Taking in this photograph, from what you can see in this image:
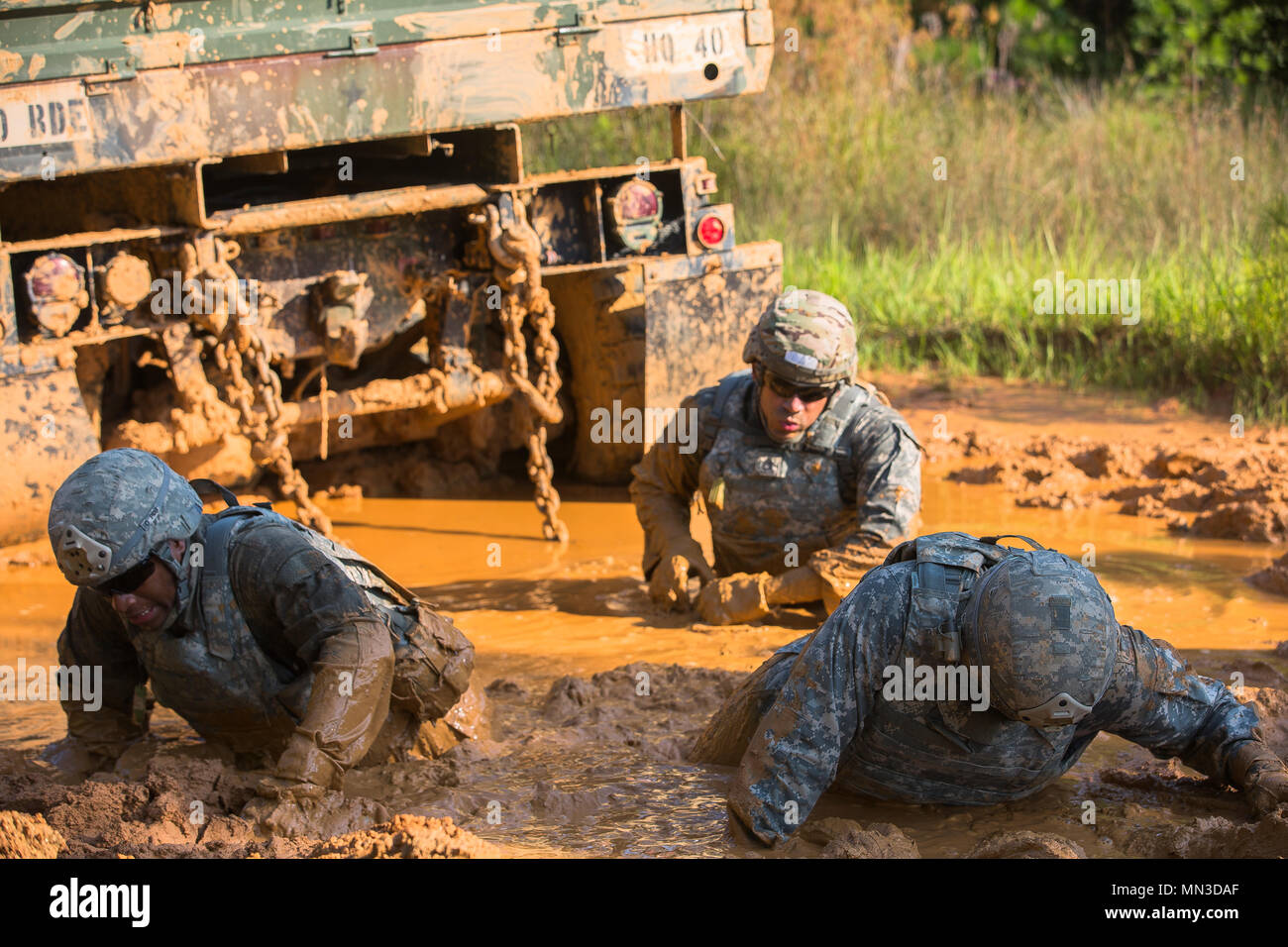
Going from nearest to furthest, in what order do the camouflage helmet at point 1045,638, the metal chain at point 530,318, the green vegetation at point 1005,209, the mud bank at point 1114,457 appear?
1. the camouflage helmet at point 1045,638
2. the metal chain at point 530,318
3. the mud bank at point 1114,457
4. the green vegetation at point 1005,209

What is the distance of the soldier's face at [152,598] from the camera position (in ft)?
12.2

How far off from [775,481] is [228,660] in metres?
2.09

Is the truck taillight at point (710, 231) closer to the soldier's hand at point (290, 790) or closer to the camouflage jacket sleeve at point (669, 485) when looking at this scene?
the camouflage jacket sleeve at point (669, 485)

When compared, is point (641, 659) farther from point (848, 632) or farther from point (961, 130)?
point (961, 130)

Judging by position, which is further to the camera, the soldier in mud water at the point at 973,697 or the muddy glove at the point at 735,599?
the muddy glove at the point at 735,599

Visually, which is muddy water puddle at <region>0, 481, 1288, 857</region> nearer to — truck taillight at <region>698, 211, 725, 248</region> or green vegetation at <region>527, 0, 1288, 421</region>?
truck taillight at <region>698, 211, 725, 248</region>

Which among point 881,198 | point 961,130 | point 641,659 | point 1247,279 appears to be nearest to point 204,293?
point 641,659

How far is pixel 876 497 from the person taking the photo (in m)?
5.05

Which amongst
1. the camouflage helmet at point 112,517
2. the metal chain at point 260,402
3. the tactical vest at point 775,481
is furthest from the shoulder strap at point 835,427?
the camouflage helmet at point 112,517

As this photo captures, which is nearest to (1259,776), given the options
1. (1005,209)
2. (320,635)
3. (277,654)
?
(320,635)

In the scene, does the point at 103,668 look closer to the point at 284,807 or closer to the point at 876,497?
the point at 284,807

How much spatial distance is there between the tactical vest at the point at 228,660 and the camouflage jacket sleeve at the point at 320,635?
43mm

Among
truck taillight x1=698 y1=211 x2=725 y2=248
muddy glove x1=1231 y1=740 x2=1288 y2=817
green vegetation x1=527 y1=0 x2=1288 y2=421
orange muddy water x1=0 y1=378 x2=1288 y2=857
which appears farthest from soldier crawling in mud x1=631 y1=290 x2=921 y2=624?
green vegetation x1=527 y1=0 x2=1288 y2=421
